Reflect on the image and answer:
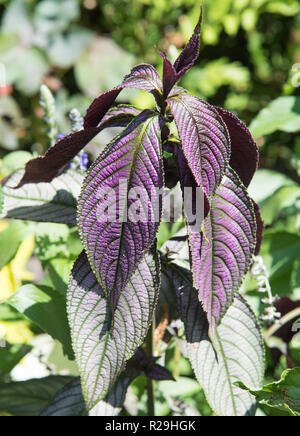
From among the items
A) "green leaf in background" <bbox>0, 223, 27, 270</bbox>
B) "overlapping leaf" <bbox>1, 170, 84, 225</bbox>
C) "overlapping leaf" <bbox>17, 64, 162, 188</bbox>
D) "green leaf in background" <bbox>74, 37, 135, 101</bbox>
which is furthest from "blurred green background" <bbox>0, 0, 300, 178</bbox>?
"overlapping leaf" <bbox>17, 64, 162, 188</bbox>

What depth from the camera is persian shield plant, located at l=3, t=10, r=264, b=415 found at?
0.53 meters

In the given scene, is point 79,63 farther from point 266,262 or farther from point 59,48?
point 266,262

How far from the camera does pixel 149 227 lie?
53 cm

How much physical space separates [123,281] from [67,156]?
179 mm

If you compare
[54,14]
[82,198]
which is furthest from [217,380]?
[54,14]

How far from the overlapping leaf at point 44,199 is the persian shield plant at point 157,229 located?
23mm

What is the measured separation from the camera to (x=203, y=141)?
20.9 inches

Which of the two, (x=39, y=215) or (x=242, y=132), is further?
(x=39, y=215)

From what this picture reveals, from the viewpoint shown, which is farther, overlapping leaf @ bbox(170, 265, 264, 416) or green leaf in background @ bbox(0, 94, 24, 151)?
green leaf in background @ bbox(0, 94, 24, 151)

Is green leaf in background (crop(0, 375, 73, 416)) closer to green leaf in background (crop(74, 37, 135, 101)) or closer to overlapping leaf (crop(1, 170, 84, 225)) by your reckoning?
overlapping leaf (crop(1, 170, 84, 225))

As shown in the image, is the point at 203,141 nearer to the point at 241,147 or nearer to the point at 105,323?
the point at 241,147

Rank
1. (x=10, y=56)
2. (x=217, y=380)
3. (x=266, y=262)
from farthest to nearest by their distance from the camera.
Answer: (x=10, y=56) < (x=266, y=262) < (x=217, y=380)

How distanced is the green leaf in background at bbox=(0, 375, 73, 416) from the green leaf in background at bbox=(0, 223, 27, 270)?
0.19 meters

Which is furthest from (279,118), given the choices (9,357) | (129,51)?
(129,51)
